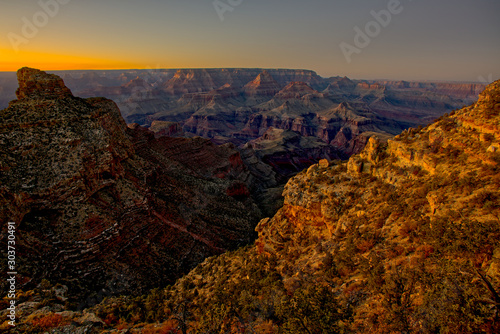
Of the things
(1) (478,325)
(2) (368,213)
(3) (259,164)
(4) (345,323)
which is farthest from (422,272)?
(3) (259,164)

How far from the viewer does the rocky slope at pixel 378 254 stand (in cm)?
748

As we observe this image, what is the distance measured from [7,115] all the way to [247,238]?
1057 inches

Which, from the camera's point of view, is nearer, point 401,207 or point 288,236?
point 401,207

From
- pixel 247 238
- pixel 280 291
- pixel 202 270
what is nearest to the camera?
pixel 280 291

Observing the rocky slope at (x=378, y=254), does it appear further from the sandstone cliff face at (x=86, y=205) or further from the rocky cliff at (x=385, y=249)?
the sandstone cliff face at (x=86, y=205)

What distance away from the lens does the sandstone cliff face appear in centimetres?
1931

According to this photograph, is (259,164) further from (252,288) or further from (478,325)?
(478,325)

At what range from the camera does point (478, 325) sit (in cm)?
616

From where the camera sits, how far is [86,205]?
72.9 feet

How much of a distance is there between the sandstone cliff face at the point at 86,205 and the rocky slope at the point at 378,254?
625 centimetres

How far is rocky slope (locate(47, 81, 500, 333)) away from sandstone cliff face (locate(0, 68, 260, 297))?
6249mm

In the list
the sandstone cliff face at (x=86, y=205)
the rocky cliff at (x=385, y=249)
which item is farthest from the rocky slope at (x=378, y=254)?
the sandstone cliff face at (x=86, y=205)

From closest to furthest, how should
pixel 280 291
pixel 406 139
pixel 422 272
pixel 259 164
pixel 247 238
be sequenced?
pixel 422 272
pixel 280 291
pixel 406 139
pixel 247 238
pixel 259 164

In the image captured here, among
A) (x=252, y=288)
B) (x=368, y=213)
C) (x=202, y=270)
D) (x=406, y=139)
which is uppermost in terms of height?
(x=406, y=139)
